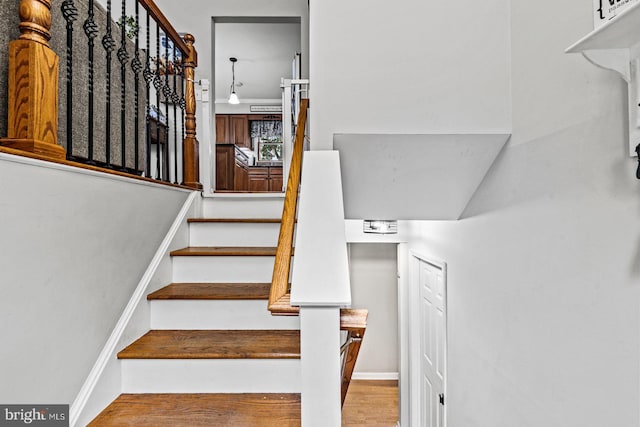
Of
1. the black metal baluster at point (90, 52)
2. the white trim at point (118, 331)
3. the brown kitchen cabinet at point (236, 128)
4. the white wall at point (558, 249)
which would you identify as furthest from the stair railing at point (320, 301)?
the brown kitchen cabinet at point (236, 128)

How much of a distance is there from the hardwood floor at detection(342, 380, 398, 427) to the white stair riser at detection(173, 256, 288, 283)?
92.1 inches

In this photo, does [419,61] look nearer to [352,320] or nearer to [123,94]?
[352,320]

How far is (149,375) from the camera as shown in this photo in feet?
5.26

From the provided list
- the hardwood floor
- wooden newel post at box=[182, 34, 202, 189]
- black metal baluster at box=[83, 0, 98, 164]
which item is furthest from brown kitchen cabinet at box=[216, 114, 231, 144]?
black metal baluster at box=[83, 0, 98, 164]

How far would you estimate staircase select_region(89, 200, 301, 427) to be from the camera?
146 cm

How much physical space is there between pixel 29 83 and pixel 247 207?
1736 millimetres

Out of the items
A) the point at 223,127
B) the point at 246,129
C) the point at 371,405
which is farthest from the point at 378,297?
the point at 223,127

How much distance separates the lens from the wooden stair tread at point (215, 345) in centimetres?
159

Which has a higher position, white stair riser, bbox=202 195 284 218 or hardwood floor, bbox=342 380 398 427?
white stair riser, bbox=202 195 284 218

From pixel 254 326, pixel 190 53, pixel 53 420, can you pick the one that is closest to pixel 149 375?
pixel 53 420

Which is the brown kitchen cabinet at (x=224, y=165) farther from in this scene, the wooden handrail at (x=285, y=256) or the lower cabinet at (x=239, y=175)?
the wooden handrail at (x=285, y=256)

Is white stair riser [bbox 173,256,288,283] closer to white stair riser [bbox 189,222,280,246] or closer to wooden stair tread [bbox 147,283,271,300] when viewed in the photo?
wooden stair tread [bbox 147,283,271,300]

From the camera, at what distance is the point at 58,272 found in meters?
1.26

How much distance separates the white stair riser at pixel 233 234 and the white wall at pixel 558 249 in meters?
1.33
